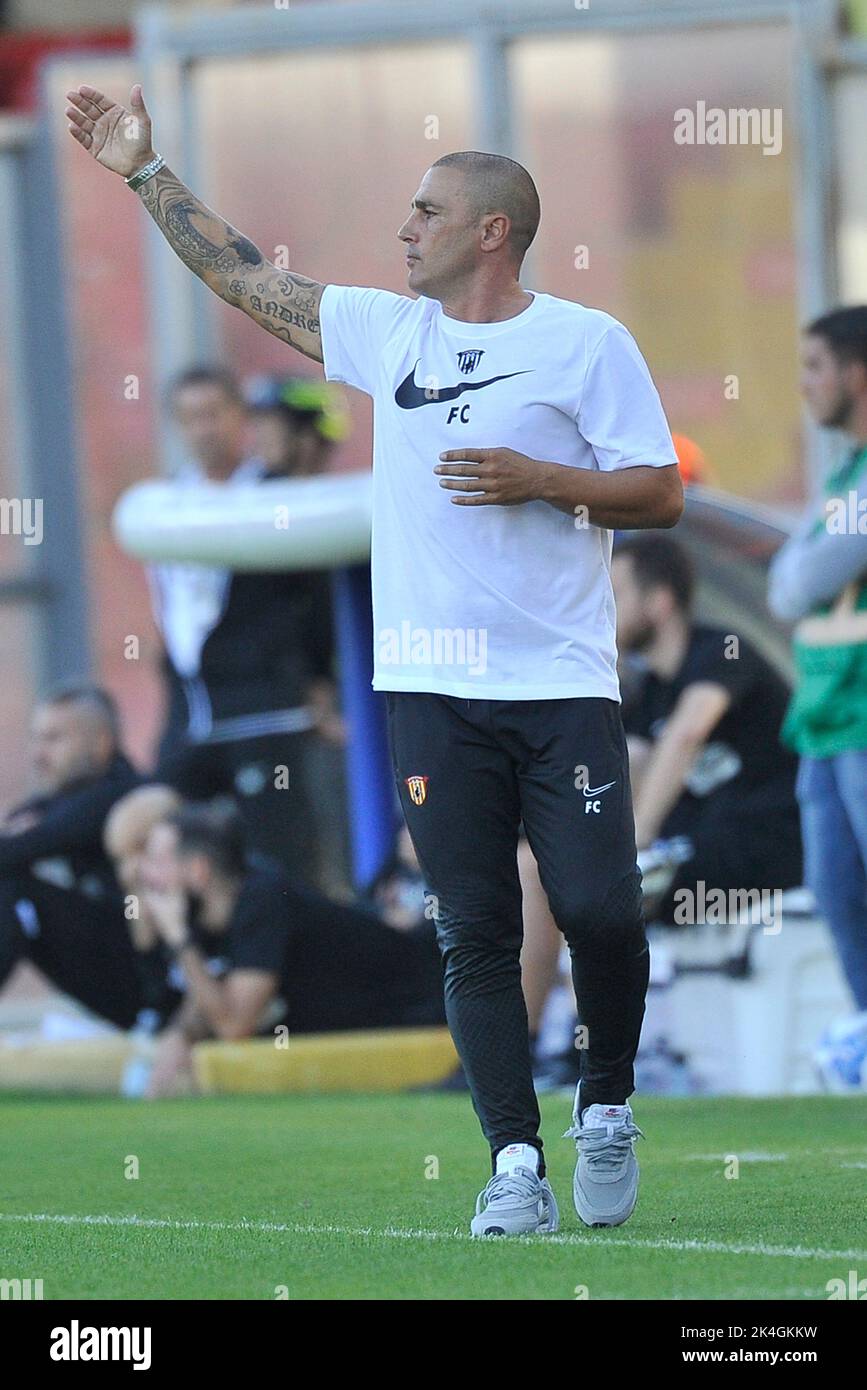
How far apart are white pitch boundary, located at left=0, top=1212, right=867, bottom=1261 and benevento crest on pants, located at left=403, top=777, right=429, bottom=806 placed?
0.80 m

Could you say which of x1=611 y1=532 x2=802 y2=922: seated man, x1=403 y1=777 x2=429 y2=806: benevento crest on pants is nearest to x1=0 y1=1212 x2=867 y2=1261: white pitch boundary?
x1=403 y1=777 x2=429 y2=806: benevento crest on pants

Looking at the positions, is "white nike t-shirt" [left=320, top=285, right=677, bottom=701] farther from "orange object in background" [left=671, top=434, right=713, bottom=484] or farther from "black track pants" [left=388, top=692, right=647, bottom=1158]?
"orange object in background" [left=671, top=434, right=713, bottom=484]

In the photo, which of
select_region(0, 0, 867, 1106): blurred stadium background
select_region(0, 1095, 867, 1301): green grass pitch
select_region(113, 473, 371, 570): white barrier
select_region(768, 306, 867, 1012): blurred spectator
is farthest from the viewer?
select_region(0, 0, 867, 1106): blurred stadium background

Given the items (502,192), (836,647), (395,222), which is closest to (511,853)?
(502,192)

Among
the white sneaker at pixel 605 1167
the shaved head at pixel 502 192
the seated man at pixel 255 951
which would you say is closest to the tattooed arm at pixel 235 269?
the shaved head at pixel 502 192

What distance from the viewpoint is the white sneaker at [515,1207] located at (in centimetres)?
453

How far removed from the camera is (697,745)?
8.43m

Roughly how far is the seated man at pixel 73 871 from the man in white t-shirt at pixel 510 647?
4.64 metres

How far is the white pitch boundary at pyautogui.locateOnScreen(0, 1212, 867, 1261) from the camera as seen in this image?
4309mm

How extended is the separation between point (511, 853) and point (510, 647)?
15.2 inches

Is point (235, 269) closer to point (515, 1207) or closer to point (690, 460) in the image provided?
point (515, 1207)

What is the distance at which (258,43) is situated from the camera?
1137 cm

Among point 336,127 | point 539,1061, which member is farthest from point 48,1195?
point 336,127
